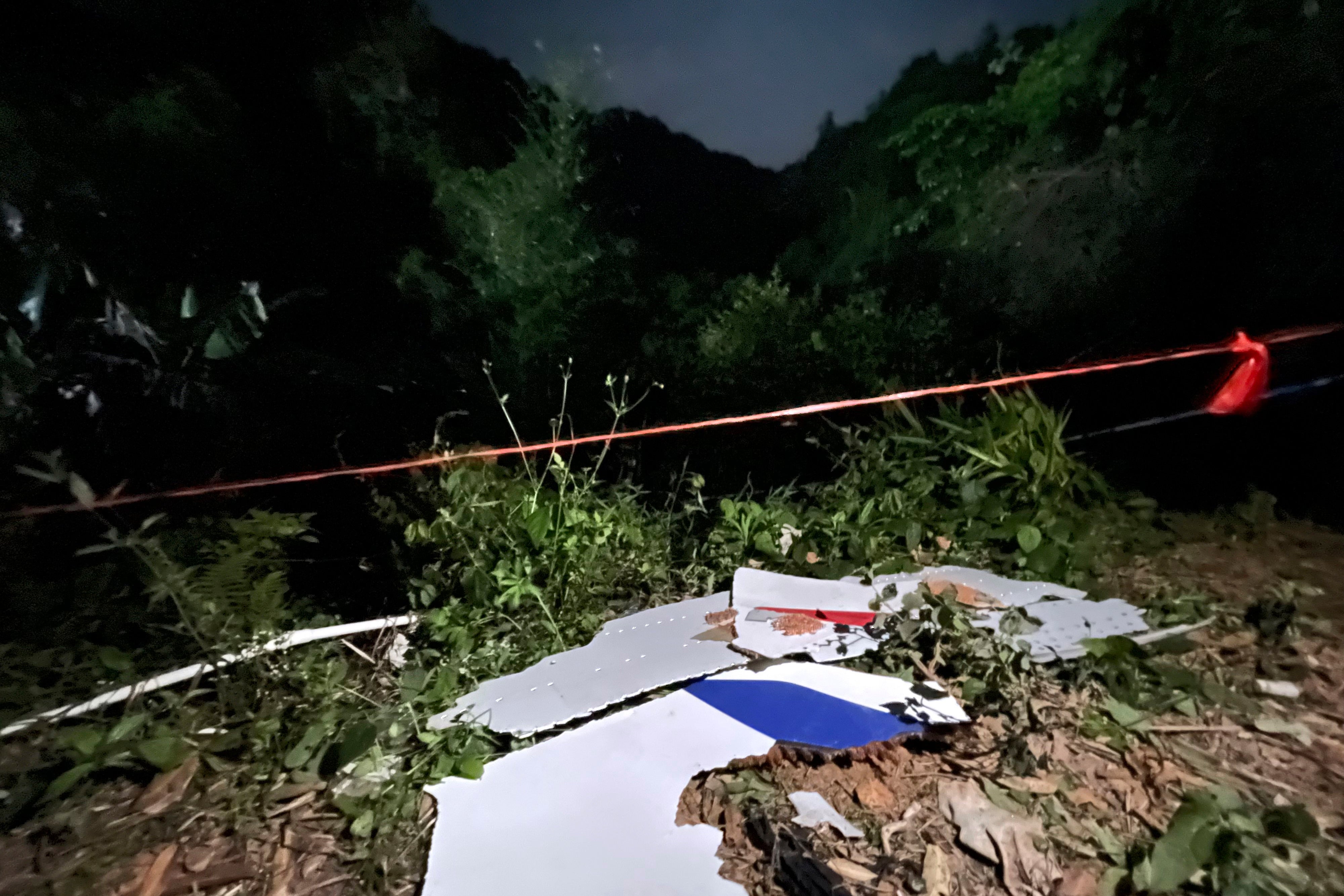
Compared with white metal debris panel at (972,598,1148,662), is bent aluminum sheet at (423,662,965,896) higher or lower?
lower

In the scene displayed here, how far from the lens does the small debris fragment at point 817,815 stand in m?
1.40

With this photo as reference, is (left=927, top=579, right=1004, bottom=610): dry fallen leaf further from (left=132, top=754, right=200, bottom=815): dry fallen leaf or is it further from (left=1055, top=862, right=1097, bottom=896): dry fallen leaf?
(left=132, top=754, right=200, bottom=815): dry fallen leaf

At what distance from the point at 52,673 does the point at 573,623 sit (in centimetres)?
144

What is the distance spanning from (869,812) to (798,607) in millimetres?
791

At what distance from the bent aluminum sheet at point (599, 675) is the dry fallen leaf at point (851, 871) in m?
0.64

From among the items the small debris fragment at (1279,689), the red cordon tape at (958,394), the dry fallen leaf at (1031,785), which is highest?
the red cordon tape at (958,394)

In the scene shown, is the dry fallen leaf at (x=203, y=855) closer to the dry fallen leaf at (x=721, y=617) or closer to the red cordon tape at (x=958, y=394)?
the red cordon tape at (x=958, y=394)

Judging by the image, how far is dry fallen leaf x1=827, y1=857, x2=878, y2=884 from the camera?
4.25 ft

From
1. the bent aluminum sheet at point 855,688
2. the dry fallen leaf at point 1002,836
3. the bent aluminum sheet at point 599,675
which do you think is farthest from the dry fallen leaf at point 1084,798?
the bent aluminum sheet at point 599,675

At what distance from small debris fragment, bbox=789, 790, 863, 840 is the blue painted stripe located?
128mm

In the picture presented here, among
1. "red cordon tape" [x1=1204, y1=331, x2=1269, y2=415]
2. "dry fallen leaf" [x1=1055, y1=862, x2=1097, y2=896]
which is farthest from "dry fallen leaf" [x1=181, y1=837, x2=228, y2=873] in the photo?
"red cordon tape" [x1=1204, y1=331, x2=1269, y2=415]

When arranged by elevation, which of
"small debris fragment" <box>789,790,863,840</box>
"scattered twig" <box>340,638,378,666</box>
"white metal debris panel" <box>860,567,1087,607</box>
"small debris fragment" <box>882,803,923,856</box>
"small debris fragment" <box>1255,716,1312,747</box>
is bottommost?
"small debris fragment" <box>882,803,923,856</box>

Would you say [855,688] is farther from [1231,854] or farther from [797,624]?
[1231,854]

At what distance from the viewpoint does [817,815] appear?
1.43 meters
